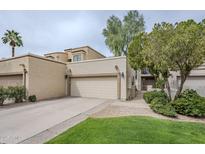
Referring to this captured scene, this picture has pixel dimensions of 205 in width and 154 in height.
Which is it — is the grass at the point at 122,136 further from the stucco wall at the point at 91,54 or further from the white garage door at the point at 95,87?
the stucco wall at the point at 91,54

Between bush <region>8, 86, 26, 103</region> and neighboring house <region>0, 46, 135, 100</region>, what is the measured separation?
49cm

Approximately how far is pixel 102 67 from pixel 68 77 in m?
4.52

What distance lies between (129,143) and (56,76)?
12762mm

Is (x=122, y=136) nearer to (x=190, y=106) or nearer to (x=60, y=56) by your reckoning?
(x=190, y=106)

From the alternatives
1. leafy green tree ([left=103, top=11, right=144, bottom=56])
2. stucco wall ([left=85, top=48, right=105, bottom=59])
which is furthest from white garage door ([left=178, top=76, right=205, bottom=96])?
stucco wall ([left=85, top=48, right=105, bottom=59])

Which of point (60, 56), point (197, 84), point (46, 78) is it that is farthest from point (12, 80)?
point (197, 84)

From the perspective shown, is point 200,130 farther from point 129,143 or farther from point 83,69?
point 83,69

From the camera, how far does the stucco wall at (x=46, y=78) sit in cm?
1312

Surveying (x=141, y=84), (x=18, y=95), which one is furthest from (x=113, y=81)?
(x=141, y=84)

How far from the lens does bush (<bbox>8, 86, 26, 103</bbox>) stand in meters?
11.5

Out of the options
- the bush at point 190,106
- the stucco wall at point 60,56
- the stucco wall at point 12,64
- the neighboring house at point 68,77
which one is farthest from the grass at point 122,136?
the stucco wall at point 60,56

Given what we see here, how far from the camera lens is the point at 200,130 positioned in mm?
6164

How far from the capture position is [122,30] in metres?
26.0
